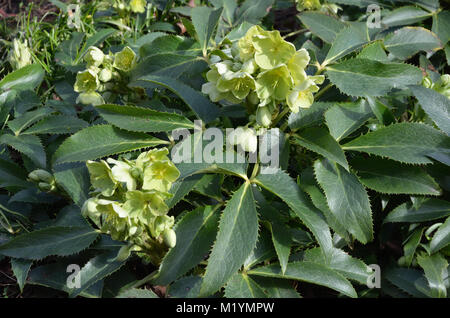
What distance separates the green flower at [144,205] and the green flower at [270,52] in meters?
0.40

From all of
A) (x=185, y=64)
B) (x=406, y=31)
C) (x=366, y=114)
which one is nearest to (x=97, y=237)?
(x=185, y=64)

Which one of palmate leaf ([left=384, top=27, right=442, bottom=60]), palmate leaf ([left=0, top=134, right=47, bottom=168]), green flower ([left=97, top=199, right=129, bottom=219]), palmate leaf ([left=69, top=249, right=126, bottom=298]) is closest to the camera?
green flower ([left=97, top=199, right=129, bottom=219])

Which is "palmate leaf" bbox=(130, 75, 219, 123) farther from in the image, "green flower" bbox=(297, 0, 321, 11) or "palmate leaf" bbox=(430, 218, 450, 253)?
"green flower" bbox=(297, 0, 321, 11)

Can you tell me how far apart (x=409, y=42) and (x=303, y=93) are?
74cm

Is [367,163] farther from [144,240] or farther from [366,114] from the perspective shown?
[144,240]

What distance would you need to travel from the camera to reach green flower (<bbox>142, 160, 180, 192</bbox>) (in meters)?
0.98

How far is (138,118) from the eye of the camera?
1273 mm

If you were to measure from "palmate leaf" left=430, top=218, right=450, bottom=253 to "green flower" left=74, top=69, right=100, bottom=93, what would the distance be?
1.06 meters

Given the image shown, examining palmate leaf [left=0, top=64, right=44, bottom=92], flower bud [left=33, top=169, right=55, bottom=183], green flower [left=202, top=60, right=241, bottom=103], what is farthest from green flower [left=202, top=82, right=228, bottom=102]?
palmate leaf [left=0, top=64, right=44, bottom=92]

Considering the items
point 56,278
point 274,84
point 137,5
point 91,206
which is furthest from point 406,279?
point 137,5

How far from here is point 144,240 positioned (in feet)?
3.65

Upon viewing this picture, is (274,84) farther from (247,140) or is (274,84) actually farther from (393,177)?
(393,177)

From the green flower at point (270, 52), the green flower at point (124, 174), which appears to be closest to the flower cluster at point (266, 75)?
the green flower at point (270, 52)

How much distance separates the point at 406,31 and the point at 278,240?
3.30ft
